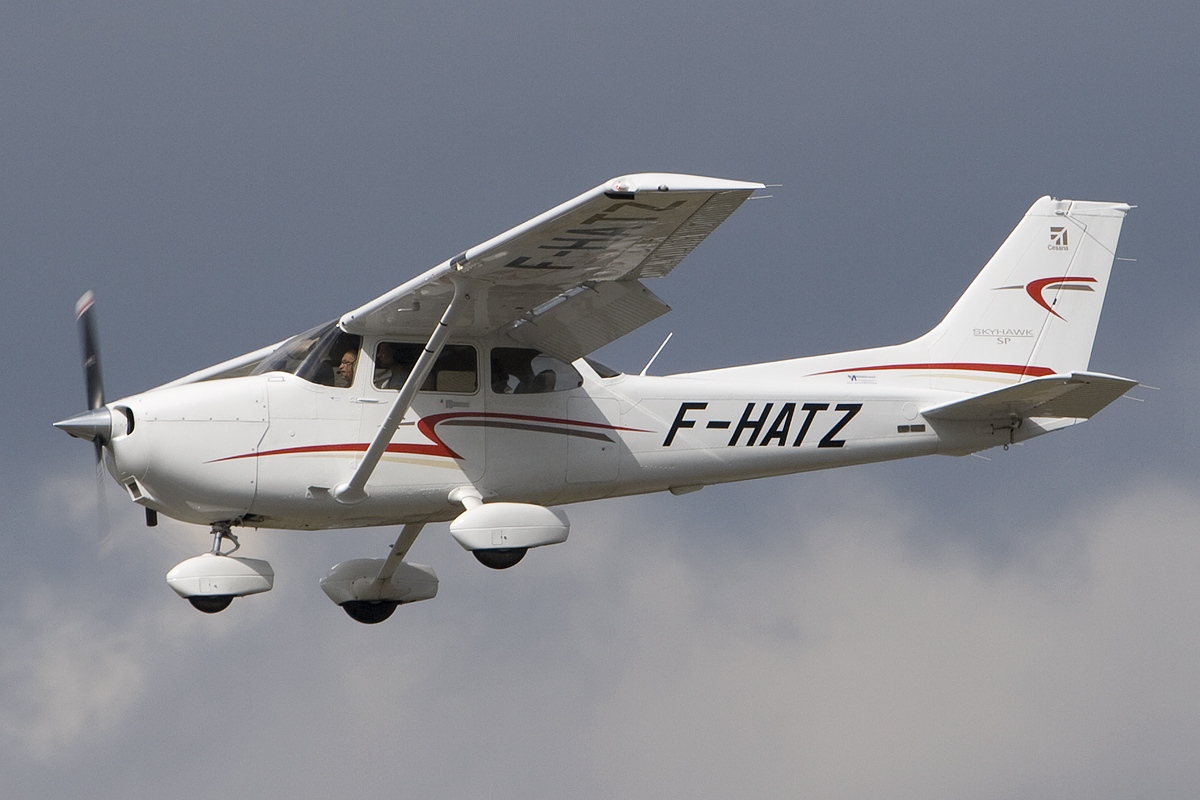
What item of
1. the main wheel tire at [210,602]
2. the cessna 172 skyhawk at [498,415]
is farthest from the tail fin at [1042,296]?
the main wheel tire at [210,602]

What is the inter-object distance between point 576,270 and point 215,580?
3808 millimetres

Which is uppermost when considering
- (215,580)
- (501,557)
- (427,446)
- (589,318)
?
(589,318)

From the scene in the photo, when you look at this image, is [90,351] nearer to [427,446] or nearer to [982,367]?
[427,446]

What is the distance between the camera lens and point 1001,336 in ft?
57.2

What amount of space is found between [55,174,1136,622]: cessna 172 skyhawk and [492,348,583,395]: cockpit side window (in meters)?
0.02

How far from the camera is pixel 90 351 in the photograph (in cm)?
1460

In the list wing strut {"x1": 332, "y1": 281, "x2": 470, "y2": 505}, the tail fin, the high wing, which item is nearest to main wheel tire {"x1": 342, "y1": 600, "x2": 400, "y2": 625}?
wing strut {"x1": 332, "y1": 281, "x2": 470, "y2": 505}

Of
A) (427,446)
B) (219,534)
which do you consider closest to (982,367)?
(427,446)

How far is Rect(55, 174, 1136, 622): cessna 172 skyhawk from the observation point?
547 inches

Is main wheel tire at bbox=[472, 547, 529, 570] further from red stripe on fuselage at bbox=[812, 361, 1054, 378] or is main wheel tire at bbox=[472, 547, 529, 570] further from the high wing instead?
red stripe on fuselage at bbox=[812, 361, 1054, 378]

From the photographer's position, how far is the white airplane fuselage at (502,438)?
1412cm

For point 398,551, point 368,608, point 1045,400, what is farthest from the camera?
point 368,608

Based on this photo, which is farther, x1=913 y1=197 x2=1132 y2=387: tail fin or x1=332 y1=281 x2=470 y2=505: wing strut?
x1=913 y1=197 x2=1132 y2=387: tail fin

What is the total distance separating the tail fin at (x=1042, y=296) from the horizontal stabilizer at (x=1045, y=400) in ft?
3.92
